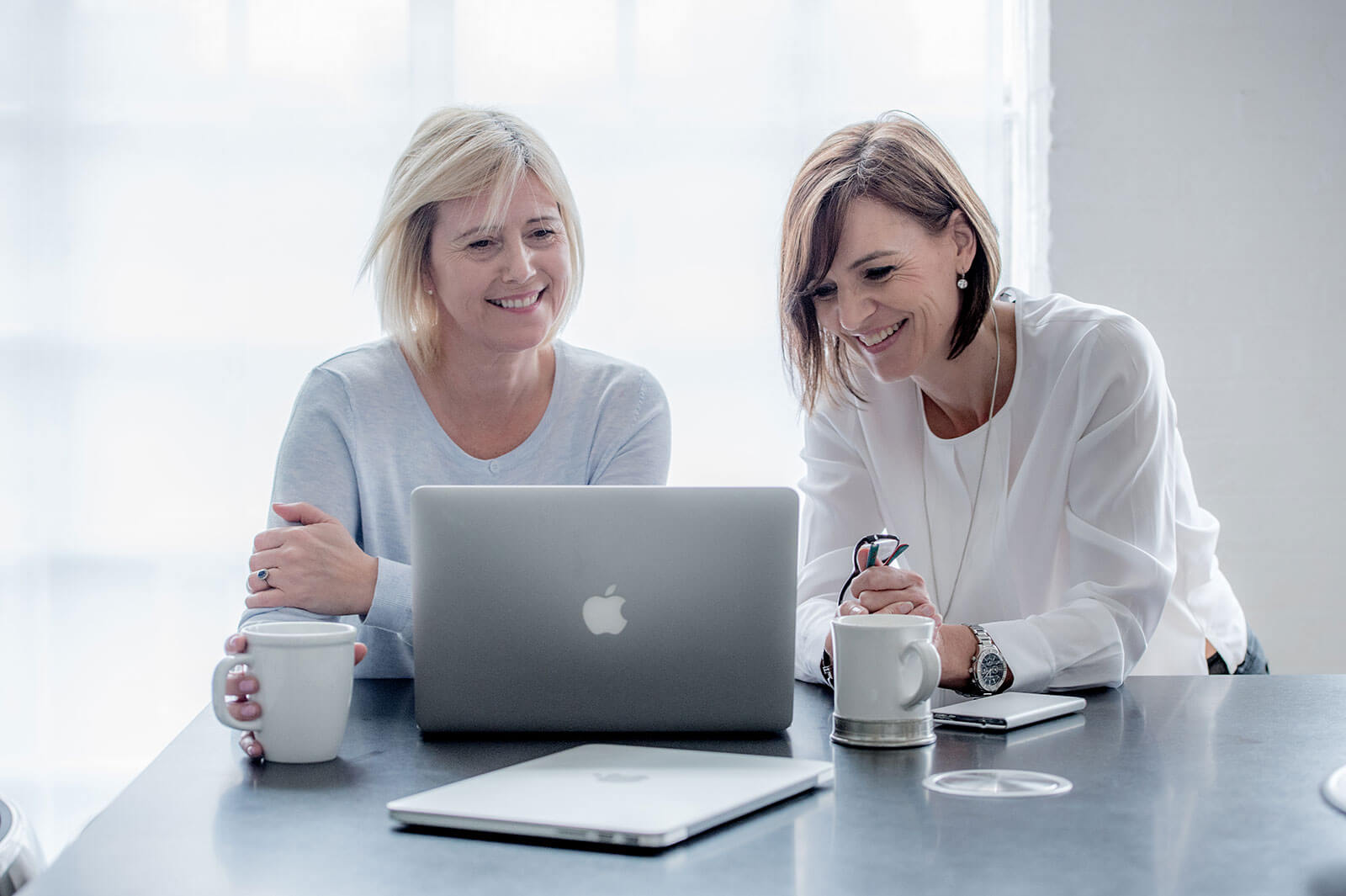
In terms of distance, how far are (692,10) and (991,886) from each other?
2.56 m

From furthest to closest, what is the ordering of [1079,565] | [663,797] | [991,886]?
[1079,565] < [663,797] < [991,886]

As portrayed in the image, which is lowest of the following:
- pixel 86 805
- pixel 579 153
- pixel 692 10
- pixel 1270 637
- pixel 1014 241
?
pixel 86 805

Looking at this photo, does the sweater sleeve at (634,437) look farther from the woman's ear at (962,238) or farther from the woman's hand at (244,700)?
the woman's hand at (244,700)

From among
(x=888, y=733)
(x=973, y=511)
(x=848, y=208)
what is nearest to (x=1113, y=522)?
(x=973, y=511)

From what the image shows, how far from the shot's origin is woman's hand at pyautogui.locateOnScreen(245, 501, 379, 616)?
1.25 metres

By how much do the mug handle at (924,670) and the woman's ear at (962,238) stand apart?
0.79 m

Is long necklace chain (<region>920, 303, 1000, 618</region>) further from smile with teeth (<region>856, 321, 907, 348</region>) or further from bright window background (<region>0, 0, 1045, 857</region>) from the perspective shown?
bright window background (<region>0, 0, 1045, 857</region>)

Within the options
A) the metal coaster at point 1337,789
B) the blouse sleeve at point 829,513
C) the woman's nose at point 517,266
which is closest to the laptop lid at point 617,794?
the metal coaster at point 1337,789

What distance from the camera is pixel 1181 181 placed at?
286 centimetres

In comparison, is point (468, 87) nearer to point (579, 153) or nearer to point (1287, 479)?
point (579, 153)

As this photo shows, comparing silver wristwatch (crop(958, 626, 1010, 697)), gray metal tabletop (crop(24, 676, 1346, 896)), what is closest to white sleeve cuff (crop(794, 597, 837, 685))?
silver wristwatch (crop(958, 626, 1010, 697))

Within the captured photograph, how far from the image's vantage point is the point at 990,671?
1.23m

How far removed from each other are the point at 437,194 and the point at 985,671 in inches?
38.7

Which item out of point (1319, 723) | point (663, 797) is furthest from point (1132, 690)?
point (663, 797)
